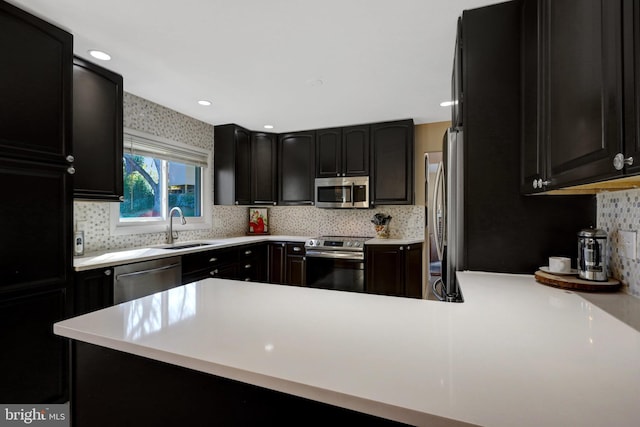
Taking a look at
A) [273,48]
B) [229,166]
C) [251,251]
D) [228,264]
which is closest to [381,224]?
[251,251]

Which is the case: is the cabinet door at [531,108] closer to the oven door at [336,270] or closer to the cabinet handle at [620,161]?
the cabinet handle at [620,161]

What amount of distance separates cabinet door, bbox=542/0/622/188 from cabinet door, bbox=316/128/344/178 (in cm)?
297

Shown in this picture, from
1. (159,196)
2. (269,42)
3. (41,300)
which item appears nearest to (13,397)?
(41,300)

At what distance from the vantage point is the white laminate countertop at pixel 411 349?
1.77ft

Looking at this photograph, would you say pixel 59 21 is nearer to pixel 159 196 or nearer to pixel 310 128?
pixel 159 196

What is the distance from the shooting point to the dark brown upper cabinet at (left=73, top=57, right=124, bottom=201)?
2221 mm

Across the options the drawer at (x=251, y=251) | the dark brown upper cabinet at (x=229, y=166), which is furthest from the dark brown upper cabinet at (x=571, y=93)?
the dark brown upper cabinet at (x=229, y=166)

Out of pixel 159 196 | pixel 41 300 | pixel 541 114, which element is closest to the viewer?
pixel 541 114

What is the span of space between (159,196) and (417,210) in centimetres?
317

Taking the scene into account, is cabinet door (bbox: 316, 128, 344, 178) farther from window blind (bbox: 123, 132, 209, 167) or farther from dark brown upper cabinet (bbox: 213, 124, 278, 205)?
window blind (bbox: 123, 132, 209, 167)

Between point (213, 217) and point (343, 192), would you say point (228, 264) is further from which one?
point (343, 192)

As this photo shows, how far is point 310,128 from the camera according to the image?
4.31 m

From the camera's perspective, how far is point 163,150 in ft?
10.9
